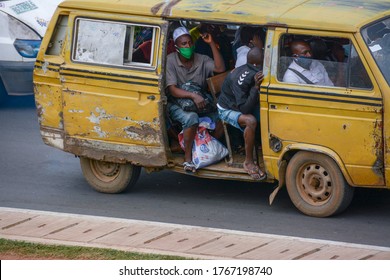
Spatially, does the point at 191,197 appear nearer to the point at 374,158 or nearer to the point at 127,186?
the point at 127,186

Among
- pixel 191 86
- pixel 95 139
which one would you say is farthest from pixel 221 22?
pixel 95 139

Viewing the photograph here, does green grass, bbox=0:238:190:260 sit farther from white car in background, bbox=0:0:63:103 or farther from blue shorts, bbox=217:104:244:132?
white car in background, bbox=0:0:63:103

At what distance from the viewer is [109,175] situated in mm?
11305

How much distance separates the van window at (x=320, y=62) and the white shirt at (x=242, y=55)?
0.85 metres

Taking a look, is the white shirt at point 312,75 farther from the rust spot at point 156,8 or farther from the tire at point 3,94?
the tire at point 3,94

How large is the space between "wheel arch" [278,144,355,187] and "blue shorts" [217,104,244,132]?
57 centimetres

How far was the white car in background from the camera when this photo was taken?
14.8 meters

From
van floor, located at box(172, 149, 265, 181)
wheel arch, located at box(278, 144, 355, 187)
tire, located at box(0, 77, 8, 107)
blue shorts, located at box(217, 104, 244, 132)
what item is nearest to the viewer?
wheel arch, located at box(278, 144, 355, 187)

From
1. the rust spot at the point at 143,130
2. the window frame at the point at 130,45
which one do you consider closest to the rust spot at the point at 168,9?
the window frame at the point at 130,45

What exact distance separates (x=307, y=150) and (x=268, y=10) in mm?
1373

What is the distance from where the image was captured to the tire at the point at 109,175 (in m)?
11.2

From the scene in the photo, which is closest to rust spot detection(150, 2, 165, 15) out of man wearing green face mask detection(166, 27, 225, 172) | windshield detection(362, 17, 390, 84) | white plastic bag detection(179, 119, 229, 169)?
man wearing green face mask detection(166, 27, 225, 172)

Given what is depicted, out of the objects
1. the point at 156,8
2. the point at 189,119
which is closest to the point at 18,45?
the point at 156,8

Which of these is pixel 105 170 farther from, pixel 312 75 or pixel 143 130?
pixel 312 75
